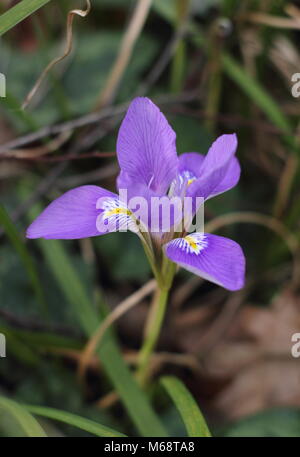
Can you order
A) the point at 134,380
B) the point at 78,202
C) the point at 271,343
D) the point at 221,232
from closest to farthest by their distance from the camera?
the point at 78,202, the point at 134,380, the point at 271,343, the point at 221,232

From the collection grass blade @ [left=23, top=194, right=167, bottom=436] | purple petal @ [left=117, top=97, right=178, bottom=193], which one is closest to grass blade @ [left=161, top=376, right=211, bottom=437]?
grass blade @ [left=23, top=194, right=167, bottom=436]

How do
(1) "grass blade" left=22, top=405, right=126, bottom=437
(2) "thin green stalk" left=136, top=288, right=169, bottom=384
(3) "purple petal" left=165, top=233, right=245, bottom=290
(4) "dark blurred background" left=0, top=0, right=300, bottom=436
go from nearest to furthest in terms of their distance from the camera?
(3) "purple petal" left=165, top=233, right=245, bottom=290 → (1) "grass blade" left=22, top=405, right=126, bottom=437 → (2) "thin green stalk" left=136, top=288, right=169, bottom=384 → (4) "dark blurred background" left=0, top=0, right=300, bottom=436

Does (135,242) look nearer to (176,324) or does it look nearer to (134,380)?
(176,324)

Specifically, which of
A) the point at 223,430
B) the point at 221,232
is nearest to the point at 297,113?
the point at 221,232

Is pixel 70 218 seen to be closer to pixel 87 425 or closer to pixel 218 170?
pixel 218 170

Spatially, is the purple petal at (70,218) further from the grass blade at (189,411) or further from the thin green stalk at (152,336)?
the grass blade at (189,411)

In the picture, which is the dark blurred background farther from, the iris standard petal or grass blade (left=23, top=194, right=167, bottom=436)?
the iris standard petal
